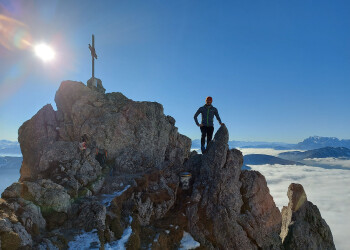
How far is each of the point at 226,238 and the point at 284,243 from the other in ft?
23.3

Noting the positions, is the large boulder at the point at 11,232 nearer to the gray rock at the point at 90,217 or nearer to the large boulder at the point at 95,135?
the gray rock at the point at 90,217

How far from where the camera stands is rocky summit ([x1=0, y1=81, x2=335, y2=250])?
39.7 feet

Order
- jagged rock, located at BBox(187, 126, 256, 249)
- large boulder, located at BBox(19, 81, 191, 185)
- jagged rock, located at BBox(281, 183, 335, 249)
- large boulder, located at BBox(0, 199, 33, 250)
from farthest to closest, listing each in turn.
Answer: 1. large boulder, located at BBox(19, 81, 191, 185)
2. jagged rock, located at BBox(281, 183, 335, 249)
3. jagged rock, located at BBox(187, 126, 256, 249)
4. large boulder, located at BBox(0, 199, 33, 250)

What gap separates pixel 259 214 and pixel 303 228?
552 cm

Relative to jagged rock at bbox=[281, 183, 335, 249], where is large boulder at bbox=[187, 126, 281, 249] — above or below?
above

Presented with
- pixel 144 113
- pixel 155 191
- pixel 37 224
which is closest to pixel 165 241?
pixel 155 191

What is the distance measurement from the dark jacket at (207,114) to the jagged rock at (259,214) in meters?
5.71

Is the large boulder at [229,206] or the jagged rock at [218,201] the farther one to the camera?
the large boulder at [229,206]

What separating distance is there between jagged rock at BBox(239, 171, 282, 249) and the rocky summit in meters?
0.08

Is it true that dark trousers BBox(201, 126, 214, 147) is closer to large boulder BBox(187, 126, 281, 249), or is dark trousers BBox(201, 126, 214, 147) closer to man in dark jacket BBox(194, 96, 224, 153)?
man in dark jacket BBox(194, 96, 224, 153)

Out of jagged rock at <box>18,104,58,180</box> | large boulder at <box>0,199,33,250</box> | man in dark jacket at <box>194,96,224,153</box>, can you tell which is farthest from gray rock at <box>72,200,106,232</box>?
jagged rock at <box>18,104,58,180</box>

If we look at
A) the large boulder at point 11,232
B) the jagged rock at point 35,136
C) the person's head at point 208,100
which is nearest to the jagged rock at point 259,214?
the person's head at point 208,100

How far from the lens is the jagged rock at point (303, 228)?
61.6 feet

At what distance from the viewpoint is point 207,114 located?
65.7 feet
